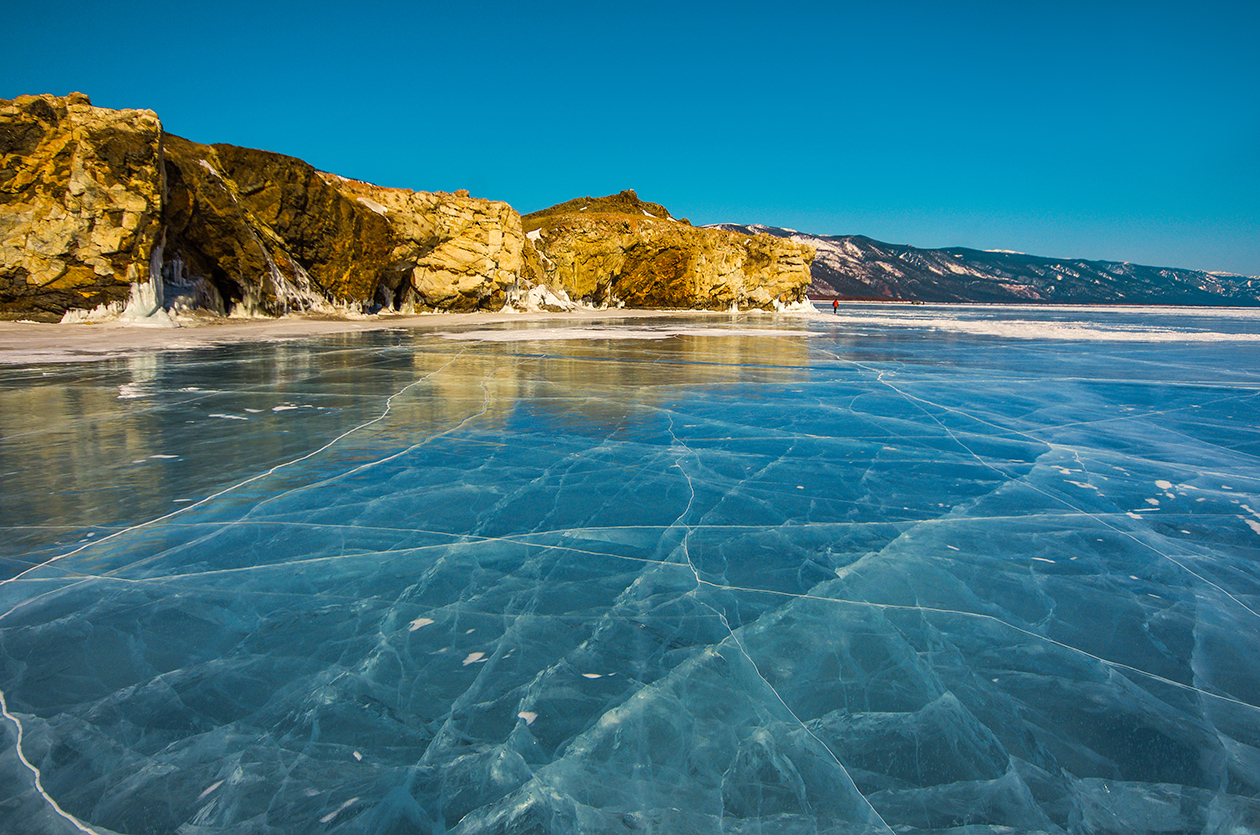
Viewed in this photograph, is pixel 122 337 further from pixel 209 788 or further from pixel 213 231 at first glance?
pixel 209 788

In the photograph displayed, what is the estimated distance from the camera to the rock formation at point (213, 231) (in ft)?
50.9

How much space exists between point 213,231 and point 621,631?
73.7 feet

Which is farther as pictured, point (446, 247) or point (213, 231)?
point (446, 247)

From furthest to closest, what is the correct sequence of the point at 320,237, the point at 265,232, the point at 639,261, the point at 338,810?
the point at 639,261 → the point at 320,237 → the point at 265,232 → the point at 338,810

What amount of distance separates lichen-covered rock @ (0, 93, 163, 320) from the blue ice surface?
523 inches

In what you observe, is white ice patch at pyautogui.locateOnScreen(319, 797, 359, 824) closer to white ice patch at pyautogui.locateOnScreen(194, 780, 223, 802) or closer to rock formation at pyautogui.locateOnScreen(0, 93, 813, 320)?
white ice patch at pyautogui.locateOnScreen(194, 780, 223, 802)

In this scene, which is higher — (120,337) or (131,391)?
(120,337)

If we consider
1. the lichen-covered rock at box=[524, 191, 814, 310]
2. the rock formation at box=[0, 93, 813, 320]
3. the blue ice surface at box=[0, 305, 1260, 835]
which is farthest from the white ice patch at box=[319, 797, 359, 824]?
the lichen-covered rock at box=[524, 191, 814, 310]

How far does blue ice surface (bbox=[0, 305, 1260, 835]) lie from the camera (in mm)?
1685

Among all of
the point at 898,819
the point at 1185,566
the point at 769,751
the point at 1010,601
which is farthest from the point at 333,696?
the point at 1185,566

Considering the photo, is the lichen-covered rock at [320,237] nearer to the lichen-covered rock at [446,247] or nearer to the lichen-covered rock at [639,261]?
the lichen-covered rock at [446,247]

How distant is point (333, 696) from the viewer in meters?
2.04

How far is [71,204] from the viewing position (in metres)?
15.7

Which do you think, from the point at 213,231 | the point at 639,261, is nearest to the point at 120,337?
Result: the point at 213,231
